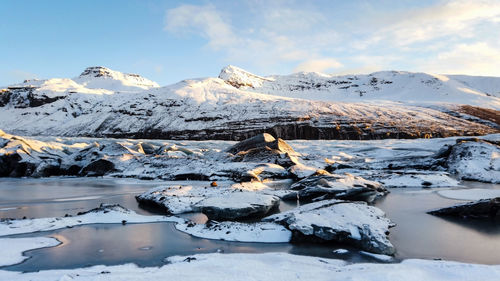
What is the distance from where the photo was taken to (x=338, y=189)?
1226cm

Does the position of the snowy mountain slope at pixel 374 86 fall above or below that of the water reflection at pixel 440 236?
above

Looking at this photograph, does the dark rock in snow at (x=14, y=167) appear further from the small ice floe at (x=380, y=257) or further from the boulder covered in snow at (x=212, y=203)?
the small ice floe at (x=380, y=257)

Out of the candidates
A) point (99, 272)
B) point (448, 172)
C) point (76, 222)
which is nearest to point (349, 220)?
point (99, 272)

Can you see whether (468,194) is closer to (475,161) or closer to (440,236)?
(440,236)

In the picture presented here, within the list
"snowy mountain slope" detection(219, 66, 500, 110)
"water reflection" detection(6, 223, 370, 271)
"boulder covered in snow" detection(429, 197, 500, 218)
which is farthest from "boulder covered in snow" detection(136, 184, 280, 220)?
"snowy mountain slope" detection(219, 66, 500, 110)

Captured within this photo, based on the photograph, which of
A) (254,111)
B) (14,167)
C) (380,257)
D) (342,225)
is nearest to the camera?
(380,257)

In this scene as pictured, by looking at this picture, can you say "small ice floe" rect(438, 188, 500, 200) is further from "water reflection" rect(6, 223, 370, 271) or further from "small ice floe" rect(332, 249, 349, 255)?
"water reflection" rect(6, 223, 370, 271)

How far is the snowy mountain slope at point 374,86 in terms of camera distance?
3676 inches

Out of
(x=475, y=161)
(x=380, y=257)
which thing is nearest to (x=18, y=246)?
(x=380, y=257)

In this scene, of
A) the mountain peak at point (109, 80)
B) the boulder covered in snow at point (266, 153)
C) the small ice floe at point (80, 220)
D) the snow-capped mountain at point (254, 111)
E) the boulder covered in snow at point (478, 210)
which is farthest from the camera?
the mountain peak at point (109, 80)

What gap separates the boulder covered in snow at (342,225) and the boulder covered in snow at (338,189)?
121 inches

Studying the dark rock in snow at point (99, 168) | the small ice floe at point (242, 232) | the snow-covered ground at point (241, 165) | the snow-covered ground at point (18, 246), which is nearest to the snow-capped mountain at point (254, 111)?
the snow-covered ground at point (241, 165)

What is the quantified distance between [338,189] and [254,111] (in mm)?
53633

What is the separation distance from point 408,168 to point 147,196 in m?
17.2
